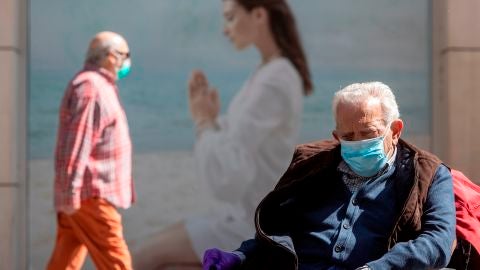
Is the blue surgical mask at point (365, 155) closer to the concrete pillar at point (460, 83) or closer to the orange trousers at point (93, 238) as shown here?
the orange trousers at point (93, 238)

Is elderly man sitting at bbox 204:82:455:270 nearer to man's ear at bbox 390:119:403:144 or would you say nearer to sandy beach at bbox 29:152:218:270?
man's ear at bbox 390:119:403:144

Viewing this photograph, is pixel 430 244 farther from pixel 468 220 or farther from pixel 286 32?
pixel 286 32

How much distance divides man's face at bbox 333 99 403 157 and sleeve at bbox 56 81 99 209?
3.05m

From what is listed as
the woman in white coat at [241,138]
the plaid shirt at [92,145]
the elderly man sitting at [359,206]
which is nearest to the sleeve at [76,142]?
the plaid shirt at [92,145]

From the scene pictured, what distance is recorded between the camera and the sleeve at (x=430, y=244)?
9.98 feet

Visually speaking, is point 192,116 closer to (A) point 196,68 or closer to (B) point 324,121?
(A) point 196,68

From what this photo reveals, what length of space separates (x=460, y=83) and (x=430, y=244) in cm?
390

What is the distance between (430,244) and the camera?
9.99 feet

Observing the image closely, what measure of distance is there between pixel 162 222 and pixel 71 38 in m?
1.33

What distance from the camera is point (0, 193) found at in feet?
21.4

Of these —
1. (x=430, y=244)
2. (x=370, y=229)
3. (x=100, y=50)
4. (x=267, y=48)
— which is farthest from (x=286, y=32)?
(x=430, y=244)

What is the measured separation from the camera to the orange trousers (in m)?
6.03

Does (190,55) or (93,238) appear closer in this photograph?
(93,238)

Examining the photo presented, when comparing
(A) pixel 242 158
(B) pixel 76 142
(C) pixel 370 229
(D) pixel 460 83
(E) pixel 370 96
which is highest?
(D) pixel 460 83
